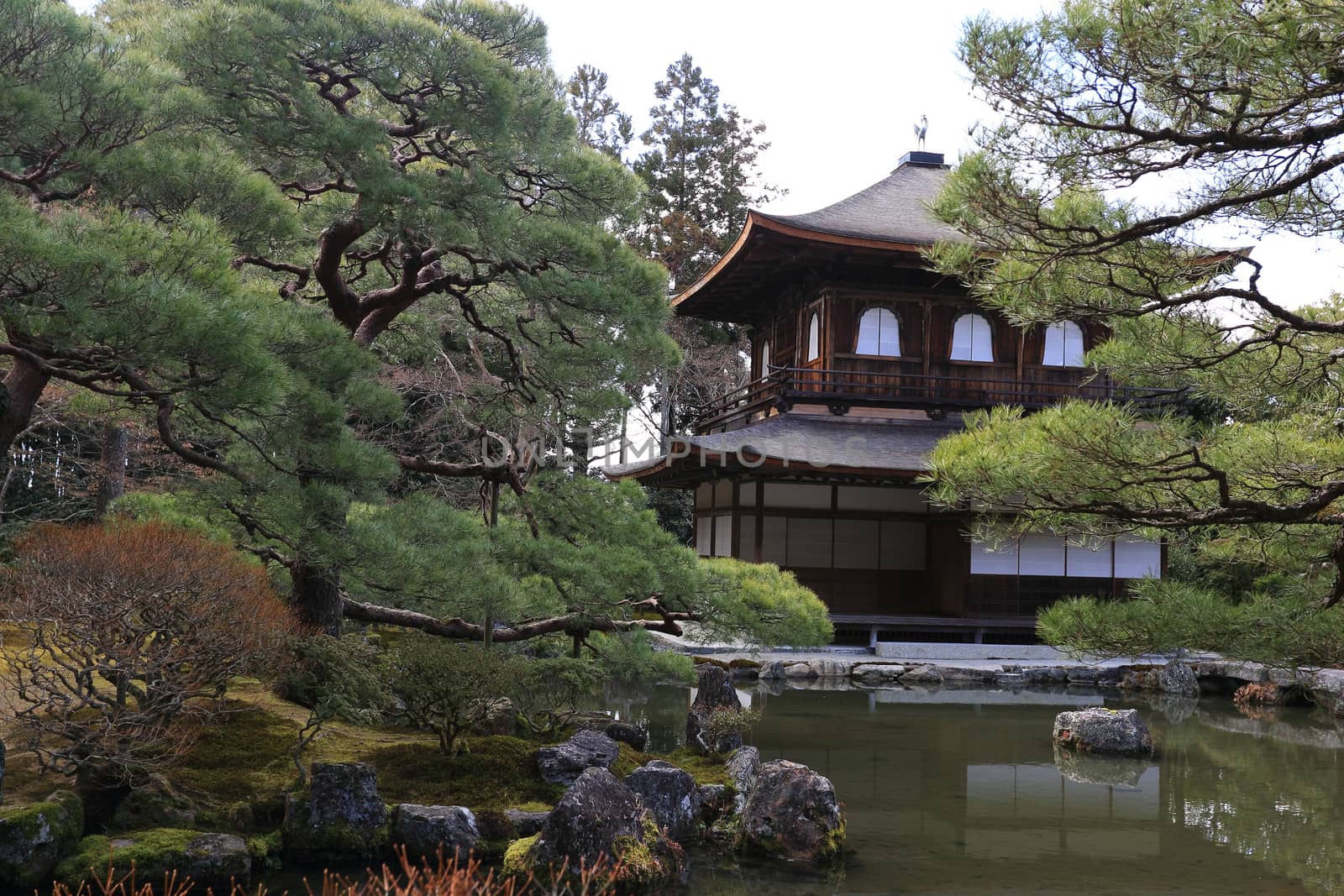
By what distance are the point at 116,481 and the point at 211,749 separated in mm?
5971

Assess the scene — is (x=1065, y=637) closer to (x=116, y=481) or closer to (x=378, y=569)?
(x=378, y=569)

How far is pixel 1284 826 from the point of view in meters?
7.32

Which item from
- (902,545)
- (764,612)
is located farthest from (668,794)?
(902,545)

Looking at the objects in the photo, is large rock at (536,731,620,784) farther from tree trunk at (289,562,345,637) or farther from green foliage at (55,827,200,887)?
green foliage at (55,827,200,887)

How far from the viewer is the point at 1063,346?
56.9 ft

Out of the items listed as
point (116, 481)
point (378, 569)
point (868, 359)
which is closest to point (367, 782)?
point (378, 569)

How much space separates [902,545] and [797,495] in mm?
2011

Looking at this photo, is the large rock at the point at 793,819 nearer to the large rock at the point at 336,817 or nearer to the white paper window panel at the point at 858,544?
the large rock at the point at 336,817

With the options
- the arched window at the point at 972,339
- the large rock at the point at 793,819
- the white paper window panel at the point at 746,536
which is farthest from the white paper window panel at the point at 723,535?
the large rock at the point at 793,819

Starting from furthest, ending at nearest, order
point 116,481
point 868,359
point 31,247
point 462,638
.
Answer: point 868,359 → point 116,481 → point 462,638 → point 31,247

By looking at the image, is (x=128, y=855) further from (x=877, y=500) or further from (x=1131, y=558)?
(x=1131, y=558)

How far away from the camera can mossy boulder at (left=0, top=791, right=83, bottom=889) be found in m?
4.91

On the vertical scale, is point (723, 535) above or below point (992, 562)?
above

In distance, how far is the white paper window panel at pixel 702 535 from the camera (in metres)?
17.8
